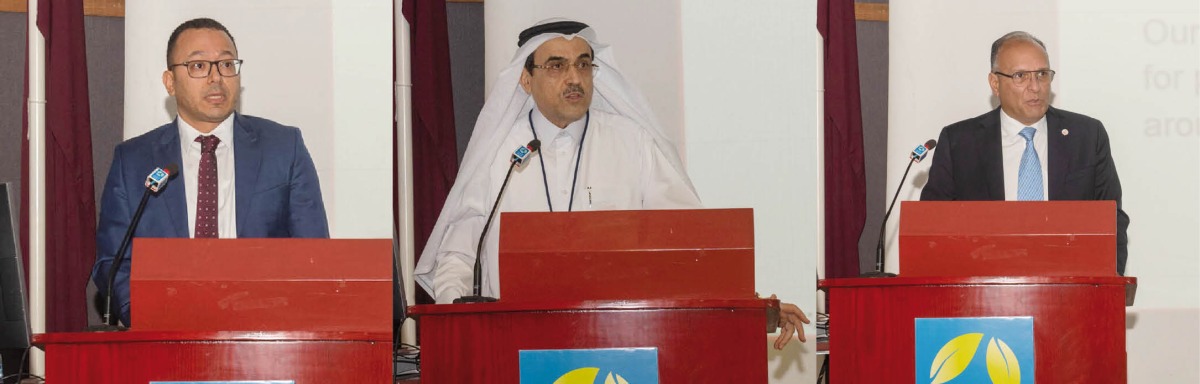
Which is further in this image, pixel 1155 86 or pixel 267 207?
pixel 1155 86

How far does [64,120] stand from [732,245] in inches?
123

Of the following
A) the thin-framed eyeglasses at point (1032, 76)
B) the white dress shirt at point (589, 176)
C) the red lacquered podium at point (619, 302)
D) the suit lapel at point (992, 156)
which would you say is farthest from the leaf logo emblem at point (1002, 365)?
the thin-framed eyeglasses at point (1032, 76)

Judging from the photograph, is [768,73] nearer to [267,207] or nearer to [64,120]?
[267,207]

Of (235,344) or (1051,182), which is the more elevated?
(1051,182)

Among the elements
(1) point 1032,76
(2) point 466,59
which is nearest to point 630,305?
(1) point 1032,76

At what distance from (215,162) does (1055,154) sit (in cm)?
299

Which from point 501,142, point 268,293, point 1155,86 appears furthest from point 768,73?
point 268,293

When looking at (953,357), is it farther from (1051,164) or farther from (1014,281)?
(1051,164)

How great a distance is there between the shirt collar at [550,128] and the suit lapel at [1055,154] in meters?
1.76

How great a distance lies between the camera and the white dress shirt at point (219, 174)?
12.7 ft

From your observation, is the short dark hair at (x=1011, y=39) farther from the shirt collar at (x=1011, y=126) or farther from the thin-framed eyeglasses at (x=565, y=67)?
the thin-framed eyeglasses at (x=565, y=67)

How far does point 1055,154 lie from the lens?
4691 millimetres

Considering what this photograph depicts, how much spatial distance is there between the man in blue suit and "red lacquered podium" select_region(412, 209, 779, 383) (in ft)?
4.20

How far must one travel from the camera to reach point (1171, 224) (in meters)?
4.93
